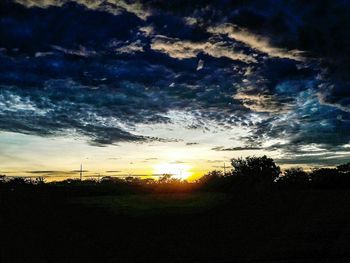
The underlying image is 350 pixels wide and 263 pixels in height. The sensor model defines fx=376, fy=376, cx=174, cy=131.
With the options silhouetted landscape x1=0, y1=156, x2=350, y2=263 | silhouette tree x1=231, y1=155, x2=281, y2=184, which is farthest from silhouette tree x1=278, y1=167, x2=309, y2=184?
silhouetted landscape x1=0, y1=156, x2=350, y2=263

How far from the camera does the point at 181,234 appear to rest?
13984 mm

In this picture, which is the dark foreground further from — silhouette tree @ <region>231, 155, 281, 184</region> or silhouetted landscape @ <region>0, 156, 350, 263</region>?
silhouette tree @ <region>231, 155, 281, 184</region>

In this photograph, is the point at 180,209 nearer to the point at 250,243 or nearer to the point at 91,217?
the point at 91,217

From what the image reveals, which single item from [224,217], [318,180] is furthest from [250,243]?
[318,180]

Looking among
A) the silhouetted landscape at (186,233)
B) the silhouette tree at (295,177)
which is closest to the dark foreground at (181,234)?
the silhouetted landscape at (186,233)

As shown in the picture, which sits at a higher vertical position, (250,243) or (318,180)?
(318,180)

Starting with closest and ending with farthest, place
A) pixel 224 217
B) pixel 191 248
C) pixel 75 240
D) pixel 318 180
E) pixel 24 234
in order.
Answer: pixel 191 248, pixel 75 240, pixel 24 234, pixel 224 217, pixel 318 180

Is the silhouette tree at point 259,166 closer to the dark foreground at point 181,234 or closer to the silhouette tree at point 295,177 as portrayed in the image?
the silhouette tree at point 295,177

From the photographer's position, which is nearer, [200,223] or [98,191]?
[200,223]

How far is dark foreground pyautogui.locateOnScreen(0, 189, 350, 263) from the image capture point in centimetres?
1116

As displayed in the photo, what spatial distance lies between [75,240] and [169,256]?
13.0ft

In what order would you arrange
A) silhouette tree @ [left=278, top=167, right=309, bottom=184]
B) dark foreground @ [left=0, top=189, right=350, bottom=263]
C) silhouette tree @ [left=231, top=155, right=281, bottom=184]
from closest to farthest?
1. dark foreground @ [left=0, top=189, right=350, bottom=263]
2. silhouette tree @ [left=278, top=167, right=309, bottom=184]
3. silhouette tree @ [left=231, top=155, right=281, bottom=184]

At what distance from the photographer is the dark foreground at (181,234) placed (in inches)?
439

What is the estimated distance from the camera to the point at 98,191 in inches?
Result: 1634
